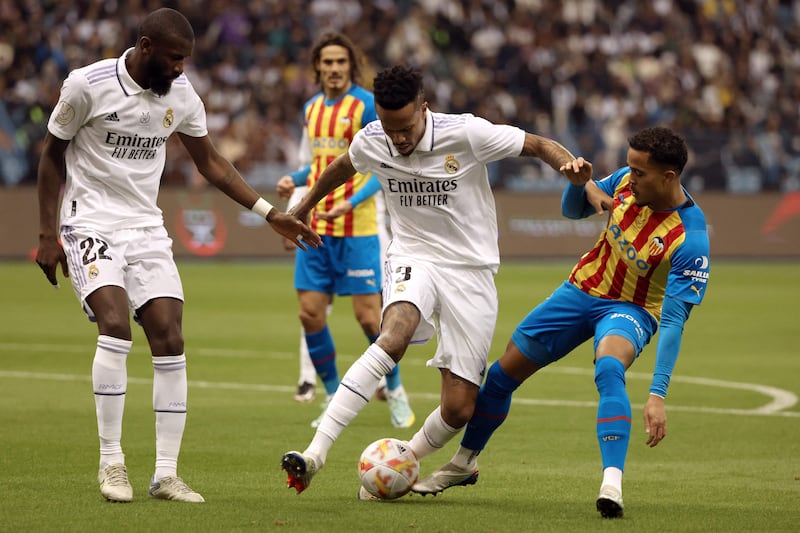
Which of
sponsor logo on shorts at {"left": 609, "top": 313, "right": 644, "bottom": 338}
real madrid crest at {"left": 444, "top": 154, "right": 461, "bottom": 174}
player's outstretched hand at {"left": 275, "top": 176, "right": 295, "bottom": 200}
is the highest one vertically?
real madrid crest at {"left": 444, "top": 154, "right": 461, "bottom": 174}

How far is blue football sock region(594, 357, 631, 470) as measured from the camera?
6.16 metres

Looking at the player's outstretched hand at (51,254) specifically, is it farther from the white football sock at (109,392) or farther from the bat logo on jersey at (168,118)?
the bat logo on jersey at (168,118)

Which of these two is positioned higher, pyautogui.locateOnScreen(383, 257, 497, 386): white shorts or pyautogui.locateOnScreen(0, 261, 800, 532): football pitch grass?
pyautogui.locateOnScreen(383, 257, 497, 386): white shorts

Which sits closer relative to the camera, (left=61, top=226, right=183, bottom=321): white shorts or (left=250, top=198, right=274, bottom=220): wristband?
(left=61, top=226, right=183, bottom=321): white shorts

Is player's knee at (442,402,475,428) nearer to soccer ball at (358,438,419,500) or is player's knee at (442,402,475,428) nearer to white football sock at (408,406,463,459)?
white football sock at (408,406,463,459)

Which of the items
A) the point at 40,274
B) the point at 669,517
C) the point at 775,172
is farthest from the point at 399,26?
the point at 669,517

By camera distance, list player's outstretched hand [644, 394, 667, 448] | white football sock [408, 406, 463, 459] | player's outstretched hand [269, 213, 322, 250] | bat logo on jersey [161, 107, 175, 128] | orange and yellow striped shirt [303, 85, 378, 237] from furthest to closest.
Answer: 1. orange and yellow striped shirt [303, 85, 378, 237]
2. player's outstretched hand [269, 213, 322, 250]
3. white football sock [408, 406, 463, 459]
4. bat logo on jersey [161, 107, 175, 128]
5. player's outstretched hand [644, 394, 667, 448]

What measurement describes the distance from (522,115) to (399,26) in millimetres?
3799

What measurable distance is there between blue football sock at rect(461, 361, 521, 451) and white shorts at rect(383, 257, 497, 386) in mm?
99

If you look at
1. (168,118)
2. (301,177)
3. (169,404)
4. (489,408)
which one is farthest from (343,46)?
(169,404)

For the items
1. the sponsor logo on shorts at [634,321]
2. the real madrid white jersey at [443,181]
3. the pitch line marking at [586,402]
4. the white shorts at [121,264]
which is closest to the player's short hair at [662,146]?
the real madrid white jersey at [443,181]

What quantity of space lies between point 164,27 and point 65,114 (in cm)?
64

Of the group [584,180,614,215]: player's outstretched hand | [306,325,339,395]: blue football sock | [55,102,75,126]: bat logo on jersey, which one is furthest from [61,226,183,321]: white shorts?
[306,325,339,395]: blue football sock

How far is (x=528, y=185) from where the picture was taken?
24.9m
